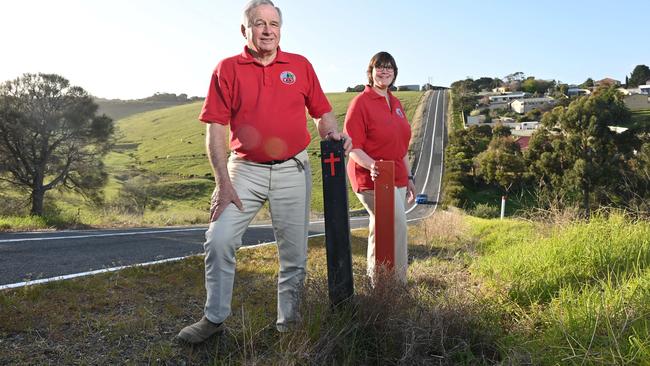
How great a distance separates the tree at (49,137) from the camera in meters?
22.0

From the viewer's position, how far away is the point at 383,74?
4.14 m

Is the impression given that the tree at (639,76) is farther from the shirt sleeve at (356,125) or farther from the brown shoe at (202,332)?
the brown shoe at (202,332)

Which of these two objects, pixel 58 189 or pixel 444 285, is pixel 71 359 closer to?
pixel 444 285

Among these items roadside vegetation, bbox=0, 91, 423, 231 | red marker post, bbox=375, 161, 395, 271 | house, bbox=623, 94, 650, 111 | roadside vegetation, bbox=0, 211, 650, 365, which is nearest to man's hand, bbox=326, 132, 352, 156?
red marker post, bbox=375, 161, 395, 271

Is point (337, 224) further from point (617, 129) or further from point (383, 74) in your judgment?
point (617, 129)

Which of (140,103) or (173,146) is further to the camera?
(140,103)

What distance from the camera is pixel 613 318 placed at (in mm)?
2477

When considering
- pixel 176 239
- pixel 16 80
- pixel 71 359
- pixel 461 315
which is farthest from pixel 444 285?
pixel 16 80

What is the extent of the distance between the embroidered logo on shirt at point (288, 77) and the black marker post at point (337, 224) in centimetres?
45

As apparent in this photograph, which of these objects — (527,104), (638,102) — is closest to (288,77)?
(638,102)

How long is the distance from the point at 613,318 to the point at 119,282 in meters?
3.76

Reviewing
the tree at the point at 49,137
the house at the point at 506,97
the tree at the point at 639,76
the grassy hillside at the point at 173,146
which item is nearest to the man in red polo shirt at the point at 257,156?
the tree at the point at 49,137

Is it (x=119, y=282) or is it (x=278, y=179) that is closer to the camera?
(x=278, y=179)

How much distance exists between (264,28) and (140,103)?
331 ft
